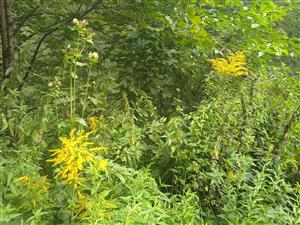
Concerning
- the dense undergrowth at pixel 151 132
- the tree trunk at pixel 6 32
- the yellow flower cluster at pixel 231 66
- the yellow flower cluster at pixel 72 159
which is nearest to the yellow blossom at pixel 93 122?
the dense undergrowth at pixel 151 132

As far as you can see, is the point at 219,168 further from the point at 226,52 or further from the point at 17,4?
the point at 17,4

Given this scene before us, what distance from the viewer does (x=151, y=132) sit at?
2959 mm

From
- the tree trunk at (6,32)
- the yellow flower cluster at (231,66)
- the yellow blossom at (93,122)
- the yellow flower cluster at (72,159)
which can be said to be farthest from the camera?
the yellow flower cluster at (231,66)

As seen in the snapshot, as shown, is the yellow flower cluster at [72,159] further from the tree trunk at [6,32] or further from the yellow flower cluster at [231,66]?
the yellow flower cluster at [231,66]

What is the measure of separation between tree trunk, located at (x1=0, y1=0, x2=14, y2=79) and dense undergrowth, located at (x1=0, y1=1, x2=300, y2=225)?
24 centimetres

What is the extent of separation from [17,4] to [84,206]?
2.25 meters

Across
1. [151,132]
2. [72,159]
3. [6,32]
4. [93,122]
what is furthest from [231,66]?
[72,159]

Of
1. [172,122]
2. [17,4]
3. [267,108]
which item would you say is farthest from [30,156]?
[267,108]

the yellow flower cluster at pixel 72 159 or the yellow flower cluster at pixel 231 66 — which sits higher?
the yellow flower cluster at pixel 72 159

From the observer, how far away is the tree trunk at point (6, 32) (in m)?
2.88

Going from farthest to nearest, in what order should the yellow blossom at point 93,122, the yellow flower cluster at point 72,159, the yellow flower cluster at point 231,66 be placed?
the yellow flower cluster at point 231,66, the yellow blossom at point 93,122, the yellow flower cluster at point 72,159

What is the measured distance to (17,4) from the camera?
11.5ft

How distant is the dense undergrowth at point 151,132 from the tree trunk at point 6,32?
244 mm

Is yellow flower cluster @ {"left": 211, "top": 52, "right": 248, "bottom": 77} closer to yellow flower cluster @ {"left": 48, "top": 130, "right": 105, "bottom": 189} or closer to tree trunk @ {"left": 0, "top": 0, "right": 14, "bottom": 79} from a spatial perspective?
tree trunk @ {"left": 0, "top": 0, "right": 14, "bottom": 79}
